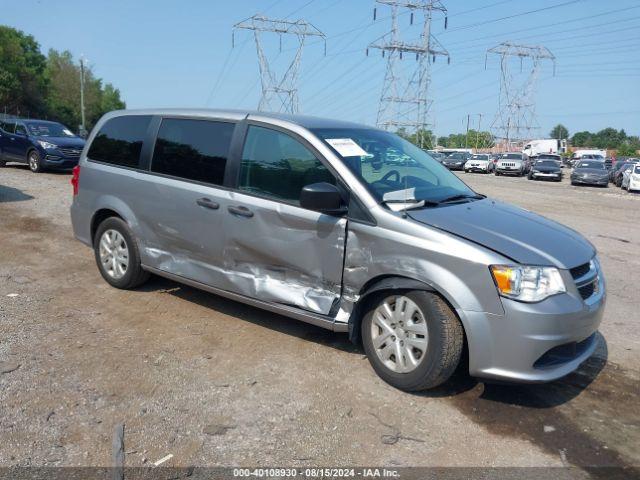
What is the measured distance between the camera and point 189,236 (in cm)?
486

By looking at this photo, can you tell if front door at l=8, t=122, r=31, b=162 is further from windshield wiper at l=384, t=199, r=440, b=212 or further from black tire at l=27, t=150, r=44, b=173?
windshield wiper at l=384, t=199, r=440, b=212

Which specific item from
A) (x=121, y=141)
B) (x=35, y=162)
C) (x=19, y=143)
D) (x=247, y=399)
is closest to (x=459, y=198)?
(x=247, y=399)

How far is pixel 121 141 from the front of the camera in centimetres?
562

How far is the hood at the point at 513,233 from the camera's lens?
3527mm

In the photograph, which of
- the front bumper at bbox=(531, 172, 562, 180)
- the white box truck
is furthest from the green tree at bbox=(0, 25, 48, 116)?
the white box truck

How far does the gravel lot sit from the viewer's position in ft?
10.2

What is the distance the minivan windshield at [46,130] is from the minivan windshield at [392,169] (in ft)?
49.0

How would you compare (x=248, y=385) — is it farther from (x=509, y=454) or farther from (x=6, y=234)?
(x=6, y=234)

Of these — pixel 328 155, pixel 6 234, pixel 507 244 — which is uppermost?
pixel 328 155

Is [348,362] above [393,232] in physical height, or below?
below

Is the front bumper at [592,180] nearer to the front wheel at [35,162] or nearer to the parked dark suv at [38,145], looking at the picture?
the parked dark suv at [38,145]

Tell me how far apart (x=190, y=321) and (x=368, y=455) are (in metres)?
2.38

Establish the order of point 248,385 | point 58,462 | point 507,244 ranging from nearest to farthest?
point 58,462
point 507,244
point 248,385

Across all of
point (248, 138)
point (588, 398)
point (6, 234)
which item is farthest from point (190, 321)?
point (6, 234)
